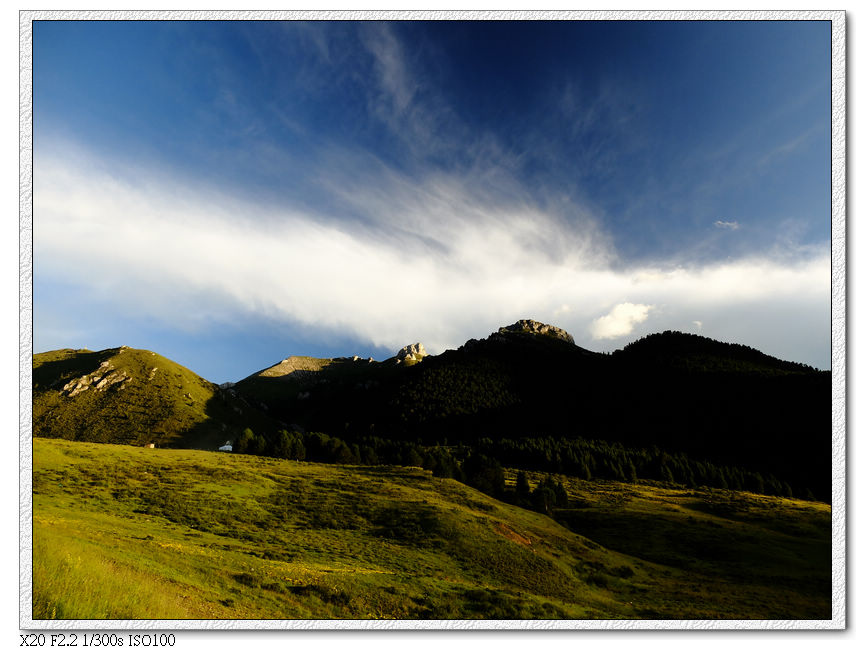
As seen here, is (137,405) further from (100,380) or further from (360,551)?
(360,551)

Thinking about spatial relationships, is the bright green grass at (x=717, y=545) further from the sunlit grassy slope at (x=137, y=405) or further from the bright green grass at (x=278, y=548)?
the sunlit grassy slope at (x=137, y=405)

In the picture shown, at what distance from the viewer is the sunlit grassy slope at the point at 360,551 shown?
12.9 metres

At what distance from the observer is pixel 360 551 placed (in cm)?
2448

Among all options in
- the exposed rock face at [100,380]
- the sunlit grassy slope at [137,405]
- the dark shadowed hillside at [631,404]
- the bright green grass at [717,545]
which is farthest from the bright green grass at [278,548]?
the exposed rock face at [100,380]

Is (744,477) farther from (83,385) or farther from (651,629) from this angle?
(83,385)

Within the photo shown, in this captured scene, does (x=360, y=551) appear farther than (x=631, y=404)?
No

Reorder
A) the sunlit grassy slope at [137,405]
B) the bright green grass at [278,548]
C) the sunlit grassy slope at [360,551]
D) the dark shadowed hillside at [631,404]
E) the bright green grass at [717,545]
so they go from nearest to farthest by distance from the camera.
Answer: the bright green grass at [278,548] < the sunlit grassy slope at [360,551] < the bright green grass at [717,545] < the sunlit grassy slope at [137,405] < the dark shadowed hillside at [631,404]

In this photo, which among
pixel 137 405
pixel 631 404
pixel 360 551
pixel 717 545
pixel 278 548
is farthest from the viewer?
pixel 631 404

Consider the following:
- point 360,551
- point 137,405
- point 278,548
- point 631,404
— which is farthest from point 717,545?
point 137,405

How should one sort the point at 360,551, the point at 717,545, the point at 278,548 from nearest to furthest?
the point at 278,548 < the point at 360,551 < the point at 717,545

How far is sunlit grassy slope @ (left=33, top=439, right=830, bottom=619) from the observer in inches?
508

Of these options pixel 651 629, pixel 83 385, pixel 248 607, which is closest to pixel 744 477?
pixel 651 629

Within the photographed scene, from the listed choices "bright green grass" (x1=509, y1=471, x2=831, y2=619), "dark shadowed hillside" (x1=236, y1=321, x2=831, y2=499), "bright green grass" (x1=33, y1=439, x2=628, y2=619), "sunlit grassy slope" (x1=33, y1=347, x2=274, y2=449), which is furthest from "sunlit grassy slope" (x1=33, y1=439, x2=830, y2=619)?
"dark shadowed hillside" (x1=236, y1=321, x2=831, y2=499)

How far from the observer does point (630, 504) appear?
58719 millimetres
